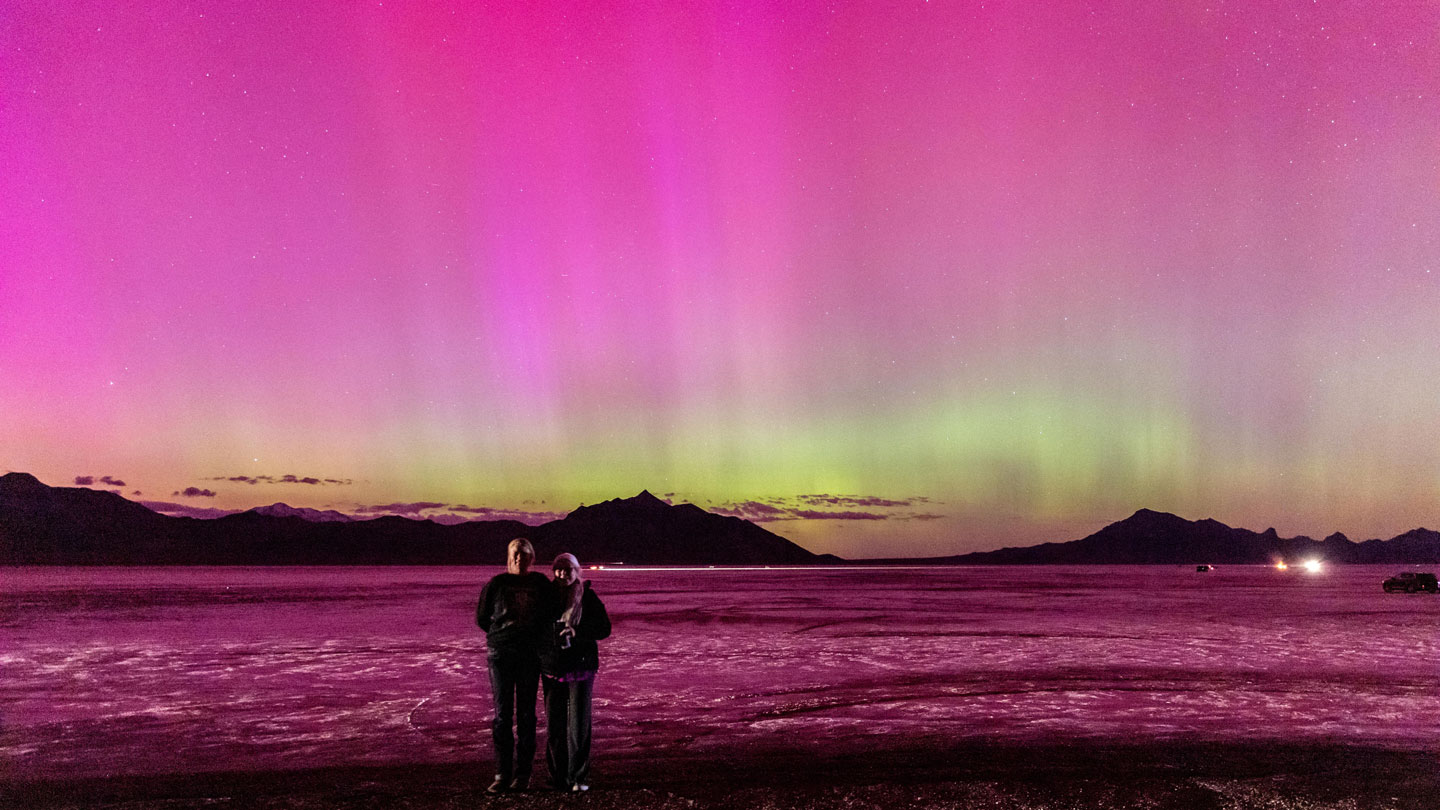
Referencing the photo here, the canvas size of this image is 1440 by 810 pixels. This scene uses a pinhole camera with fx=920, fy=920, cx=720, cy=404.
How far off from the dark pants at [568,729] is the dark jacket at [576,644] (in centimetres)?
15

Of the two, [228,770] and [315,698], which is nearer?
[228,770]

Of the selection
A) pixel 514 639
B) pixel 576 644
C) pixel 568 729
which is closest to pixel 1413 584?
pixel 568 729

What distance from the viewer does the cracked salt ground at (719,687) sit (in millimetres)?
9367

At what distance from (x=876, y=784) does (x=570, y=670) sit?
264 cm

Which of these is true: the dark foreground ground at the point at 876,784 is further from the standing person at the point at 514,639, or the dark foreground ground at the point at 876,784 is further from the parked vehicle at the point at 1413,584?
the parked vehicle at the point at 1413,584

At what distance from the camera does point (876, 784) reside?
7359 mm

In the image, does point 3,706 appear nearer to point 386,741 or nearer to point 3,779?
point 3,779

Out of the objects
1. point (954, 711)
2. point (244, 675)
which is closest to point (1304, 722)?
point (954, 711)

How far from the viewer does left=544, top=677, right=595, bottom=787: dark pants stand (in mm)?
6910

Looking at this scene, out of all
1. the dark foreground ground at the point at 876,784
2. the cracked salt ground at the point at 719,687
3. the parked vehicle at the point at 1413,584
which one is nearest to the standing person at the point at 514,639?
the dark foreground ground at the point at 876,784

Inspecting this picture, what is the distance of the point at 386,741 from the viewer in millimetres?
9164

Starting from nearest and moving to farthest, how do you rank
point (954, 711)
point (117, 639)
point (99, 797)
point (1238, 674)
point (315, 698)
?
1. point (99, 797)
2. point (954, 711)
3. point (315, 698)
4. point (1238, 674)
5. point (117, 639)

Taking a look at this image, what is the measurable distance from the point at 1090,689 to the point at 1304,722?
295 centimetres

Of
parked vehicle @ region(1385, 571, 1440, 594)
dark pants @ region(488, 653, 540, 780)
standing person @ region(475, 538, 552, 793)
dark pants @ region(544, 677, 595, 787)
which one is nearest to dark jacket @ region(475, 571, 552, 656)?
standing person @ region(475, 538, 552, 793)
